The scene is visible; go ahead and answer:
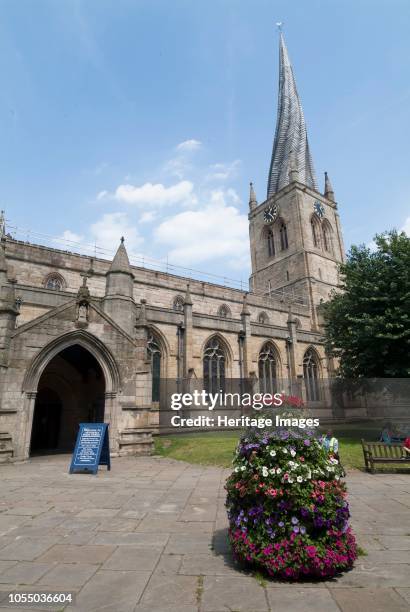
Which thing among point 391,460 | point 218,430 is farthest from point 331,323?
point 391,460

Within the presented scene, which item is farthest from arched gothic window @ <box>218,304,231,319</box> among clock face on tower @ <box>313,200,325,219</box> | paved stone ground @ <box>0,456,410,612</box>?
paved stone ground @ <box>0,456,410,612</box>

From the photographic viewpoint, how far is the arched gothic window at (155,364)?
70.9 ft

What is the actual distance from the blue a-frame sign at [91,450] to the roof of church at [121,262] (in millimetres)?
9870

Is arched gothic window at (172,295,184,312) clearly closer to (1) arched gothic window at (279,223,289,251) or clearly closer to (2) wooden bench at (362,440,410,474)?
(1) arched gothic window at (279,223,289,251)

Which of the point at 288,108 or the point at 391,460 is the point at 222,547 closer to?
the point at 391,460

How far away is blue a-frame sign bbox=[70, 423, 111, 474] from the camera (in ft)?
32.3

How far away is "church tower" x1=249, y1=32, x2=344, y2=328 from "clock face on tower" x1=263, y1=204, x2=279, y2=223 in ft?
0.45

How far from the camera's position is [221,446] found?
14.5 meters

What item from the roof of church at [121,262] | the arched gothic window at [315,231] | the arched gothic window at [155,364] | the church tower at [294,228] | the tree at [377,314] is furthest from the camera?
the arched gothic window at [315,231]

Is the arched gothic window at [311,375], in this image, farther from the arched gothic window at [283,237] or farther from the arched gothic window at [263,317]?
the arched gothic window at [283,237]

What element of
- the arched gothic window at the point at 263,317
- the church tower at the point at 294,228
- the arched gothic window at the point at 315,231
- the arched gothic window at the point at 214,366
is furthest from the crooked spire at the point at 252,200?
the arched gothic window at the point at 214,366

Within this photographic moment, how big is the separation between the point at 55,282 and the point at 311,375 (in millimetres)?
21717

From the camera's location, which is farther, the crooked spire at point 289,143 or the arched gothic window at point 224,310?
the crooked spire at point 289,143

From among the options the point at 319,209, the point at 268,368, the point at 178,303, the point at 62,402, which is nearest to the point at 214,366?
the point at 268,368
